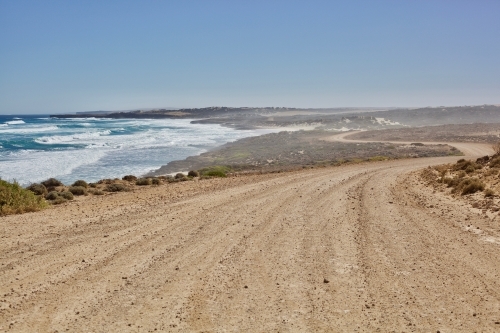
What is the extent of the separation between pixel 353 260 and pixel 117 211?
25.4 feet

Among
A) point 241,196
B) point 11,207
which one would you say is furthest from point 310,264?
point 11,207

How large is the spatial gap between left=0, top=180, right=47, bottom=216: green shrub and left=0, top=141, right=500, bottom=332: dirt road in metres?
0.65

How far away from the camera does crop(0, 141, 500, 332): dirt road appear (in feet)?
20.6

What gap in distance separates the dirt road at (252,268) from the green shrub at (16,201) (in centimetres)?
65

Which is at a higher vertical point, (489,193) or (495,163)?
(495,163)

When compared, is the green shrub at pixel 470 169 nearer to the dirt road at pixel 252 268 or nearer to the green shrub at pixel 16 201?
the dirt road at pixel 252 268

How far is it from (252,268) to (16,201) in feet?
29.8

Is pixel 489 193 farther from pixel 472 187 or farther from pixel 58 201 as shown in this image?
pixel 58 201

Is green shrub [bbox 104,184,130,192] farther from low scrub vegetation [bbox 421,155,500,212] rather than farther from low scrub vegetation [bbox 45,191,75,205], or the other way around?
low scrub vegetation [bbox 421,155,500,212]

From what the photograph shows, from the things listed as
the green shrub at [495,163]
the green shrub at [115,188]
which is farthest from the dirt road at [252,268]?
the green shrub at [495,163]

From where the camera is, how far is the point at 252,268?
27.5ft

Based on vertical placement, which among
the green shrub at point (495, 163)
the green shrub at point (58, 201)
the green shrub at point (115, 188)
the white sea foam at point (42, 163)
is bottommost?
the white sea foam at point (42, 163)

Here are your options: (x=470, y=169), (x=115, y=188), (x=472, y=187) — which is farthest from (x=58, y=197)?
(x=470, y=169)

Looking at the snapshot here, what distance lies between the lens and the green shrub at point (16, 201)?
13531 millimetres
